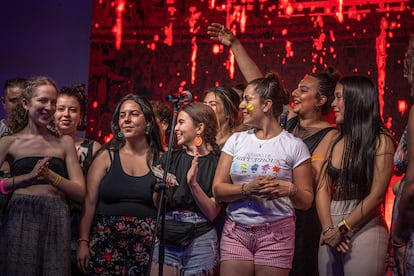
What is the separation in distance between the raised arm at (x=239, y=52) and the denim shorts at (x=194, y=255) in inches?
51.3

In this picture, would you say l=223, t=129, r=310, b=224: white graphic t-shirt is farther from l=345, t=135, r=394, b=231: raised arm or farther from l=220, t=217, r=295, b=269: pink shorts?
l=345, t=135, r=394, b=231: raised arm

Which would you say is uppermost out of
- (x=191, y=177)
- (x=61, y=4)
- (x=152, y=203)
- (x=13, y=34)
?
(x=61, y=4)

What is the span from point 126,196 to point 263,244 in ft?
3.03

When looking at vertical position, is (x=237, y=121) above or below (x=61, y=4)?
below

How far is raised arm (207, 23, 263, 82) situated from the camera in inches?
157

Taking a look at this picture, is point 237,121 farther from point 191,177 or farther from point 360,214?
point 360,214

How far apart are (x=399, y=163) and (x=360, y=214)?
425 millimetres

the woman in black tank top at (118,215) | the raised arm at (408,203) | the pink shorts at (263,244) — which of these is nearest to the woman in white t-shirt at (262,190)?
the pink shorts at (263,244)

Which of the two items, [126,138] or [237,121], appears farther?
[237,121]

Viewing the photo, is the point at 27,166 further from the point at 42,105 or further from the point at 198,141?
→ the point at 198,141

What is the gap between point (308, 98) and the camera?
3.66m

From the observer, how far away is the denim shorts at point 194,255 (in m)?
3.11

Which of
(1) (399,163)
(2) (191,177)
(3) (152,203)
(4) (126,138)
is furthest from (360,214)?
(4) (126,138)

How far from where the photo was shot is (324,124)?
3619 millimetres
